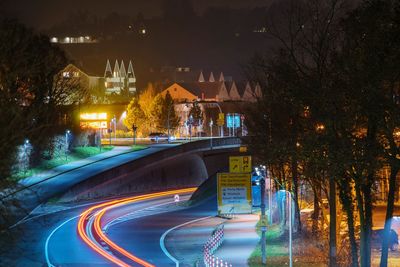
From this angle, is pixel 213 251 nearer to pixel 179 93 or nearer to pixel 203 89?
pixel 179 93

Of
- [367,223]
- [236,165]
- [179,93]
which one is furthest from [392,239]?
[179,93]

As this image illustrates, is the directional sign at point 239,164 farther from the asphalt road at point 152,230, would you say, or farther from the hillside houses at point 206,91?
the hillside houses at point 206,91

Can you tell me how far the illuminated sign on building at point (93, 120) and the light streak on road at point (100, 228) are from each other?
48.8 feet

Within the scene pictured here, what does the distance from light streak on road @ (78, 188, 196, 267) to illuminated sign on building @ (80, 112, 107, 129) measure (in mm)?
14870

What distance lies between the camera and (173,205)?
201ft

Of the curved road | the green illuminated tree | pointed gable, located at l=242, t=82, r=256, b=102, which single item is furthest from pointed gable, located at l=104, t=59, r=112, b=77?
the curved road

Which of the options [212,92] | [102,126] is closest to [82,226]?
[102,126]

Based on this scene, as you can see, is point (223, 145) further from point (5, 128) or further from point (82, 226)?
point (5, 128)

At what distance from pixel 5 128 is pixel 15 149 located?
114 centimetres

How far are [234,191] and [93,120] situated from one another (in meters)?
50.7

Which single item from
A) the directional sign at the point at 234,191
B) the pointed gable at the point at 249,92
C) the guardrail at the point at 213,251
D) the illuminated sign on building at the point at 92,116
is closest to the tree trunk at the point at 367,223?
the guardrail at the point at 213,251

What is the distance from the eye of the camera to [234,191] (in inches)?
1294

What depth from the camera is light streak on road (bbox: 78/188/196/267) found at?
33.2 meters

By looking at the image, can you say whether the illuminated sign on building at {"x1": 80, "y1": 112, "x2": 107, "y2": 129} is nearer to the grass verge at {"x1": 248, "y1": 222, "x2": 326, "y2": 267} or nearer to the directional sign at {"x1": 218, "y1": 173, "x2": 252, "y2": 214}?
the grass verge at {"x1": 248, "y1": 222, "x2": 326, "y2": 267}
